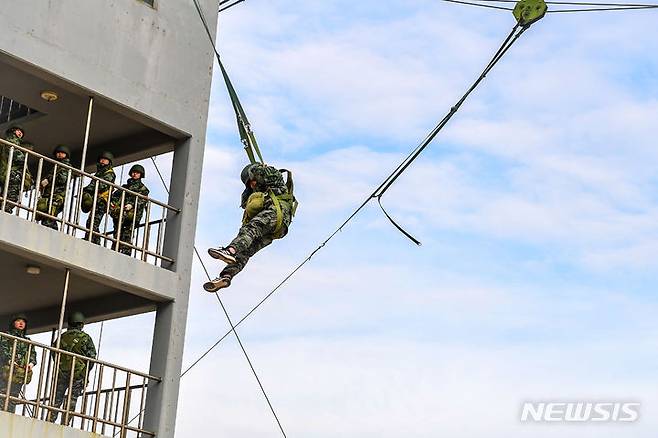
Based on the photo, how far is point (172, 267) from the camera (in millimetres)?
18766

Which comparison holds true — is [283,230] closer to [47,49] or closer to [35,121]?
[47,49]

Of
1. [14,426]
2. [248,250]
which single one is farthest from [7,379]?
[248,250]

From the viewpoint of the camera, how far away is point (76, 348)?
1775 centimetres

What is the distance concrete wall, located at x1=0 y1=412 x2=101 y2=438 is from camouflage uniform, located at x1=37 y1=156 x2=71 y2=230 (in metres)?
2.68

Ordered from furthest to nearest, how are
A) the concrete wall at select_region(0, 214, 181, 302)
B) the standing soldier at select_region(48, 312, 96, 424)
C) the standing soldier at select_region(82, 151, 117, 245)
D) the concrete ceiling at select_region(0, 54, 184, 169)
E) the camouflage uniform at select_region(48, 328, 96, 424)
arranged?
1. the standing soldier at select_region(82, 151, 117, 245)
2. the concrete ceiling at select_region(0, 54, 184, 169)
3. the camouflage uniform at select_region(48, 328, 96, 424)
4. the standing soldier at select_region(48, 312, 96, 424)
5. the concrete wall at select_region(0, 214, 181, 302)

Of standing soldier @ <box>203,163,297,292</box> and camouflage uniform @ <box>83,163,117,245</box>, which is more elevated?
camouflage uniform @ <box>83,163,117,245</box>

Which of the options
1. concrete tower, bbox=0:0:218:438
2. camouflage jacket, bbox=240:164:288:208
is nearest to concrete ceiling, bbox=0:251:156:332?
concrete tower, bbox=0:0:218:438

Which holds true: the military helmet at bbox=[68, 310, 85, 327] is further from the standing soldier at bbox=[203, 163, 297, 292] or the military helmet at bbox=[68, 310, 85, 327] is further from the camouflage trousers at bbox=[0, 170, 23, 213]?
the standing soldier at bbox=[203, 163, 297, 292]

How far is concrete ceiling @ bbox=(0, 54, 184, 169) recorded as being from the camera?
17.8m

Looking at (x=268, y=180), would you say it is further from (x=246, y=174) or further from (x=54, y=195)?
(x=54, y=195)

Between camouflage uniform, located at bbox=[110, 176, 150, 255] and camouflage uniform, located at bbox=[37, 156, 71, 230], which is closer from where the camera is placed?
camouflage uniform, located at bbox=[37, 156, 71, 230]

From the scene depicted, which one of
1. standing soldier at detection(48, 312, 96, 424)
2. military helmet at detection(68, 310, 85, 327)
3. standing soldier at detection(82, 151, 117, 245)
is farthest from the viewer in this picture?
military helmet at detection(68, 310, 85, 327)

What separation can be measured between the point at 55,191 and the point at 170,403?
3173 mm

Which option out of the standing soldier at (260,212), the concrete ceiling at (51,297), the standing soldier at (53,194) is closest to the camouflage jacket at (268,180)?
the standing soldier at (260,212)
